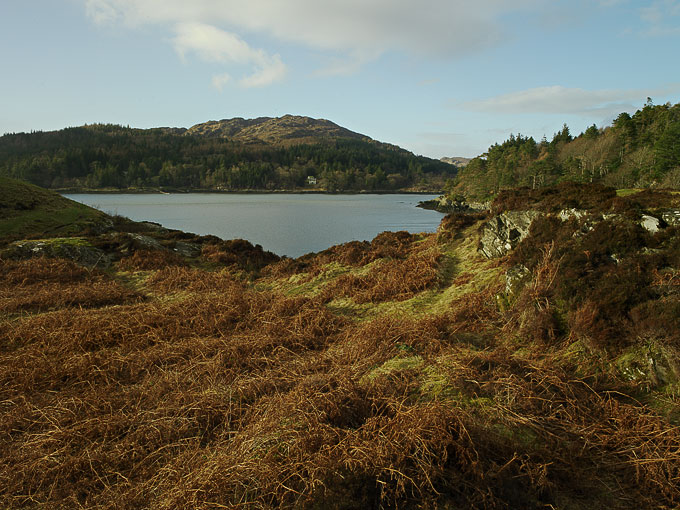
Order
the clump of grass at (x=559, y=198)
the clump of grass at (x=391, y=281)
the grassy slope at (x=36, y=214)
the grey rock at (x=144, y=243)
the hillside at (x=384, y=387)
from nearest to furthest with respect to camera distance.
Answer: the hillside at (x=384, y=387) < the clump of grass at (x=559, y=198) < the clump of grass at (x=391, y=281) < the grey rock at (x=144, y=243) < the grassy slope at (x=36, y=214)

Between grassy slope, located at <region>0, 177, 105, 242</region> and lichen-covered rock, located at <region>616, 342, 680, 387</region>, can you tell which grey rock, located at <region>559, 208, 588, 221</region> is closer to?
lichen-covered rock, located at <region>616, 342, 680, 387</region>

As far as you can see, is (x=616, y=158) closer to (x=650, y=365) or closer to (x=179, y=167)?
(x=650, y=365)

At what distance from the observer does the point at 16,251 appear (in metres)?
15.0

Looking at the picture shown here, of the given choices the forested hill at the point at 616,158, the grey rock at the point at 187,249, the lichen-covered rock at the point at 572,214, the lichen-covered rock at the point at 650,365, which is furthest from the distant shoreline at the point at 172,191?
the lichen-covered rock at the point at 650,365

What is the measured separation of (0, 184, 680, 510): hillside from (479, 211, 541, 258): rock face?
0.35 ft

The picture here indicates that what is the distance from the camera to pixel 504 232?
1147cm

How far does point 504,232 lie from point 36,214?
28006mm

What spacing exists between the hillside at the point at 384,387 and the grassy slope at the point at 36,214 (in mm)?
12957

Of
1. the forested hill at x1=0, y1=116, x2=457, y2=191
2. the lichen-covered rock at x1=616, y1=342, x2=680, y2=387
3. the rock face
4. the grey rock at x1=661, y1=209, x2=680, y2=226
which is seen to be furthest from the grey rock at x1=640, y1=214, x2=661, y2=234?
the forested hill at x1=0, y1=116, x2=457, y2=191

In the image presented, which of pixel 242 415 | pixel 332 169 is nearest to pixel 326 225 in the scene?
pixel 242 415

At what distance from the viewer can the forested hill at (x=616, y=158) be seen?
4238cm

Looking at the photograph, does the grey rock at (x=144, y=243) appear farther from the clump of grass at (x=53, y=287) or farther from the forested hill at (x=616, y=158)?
the forested hill at (x=616, y=158)

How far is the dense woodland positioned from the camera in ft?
464

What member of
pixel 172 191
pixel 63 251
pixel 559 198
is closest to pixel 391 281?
pixel 559 198
